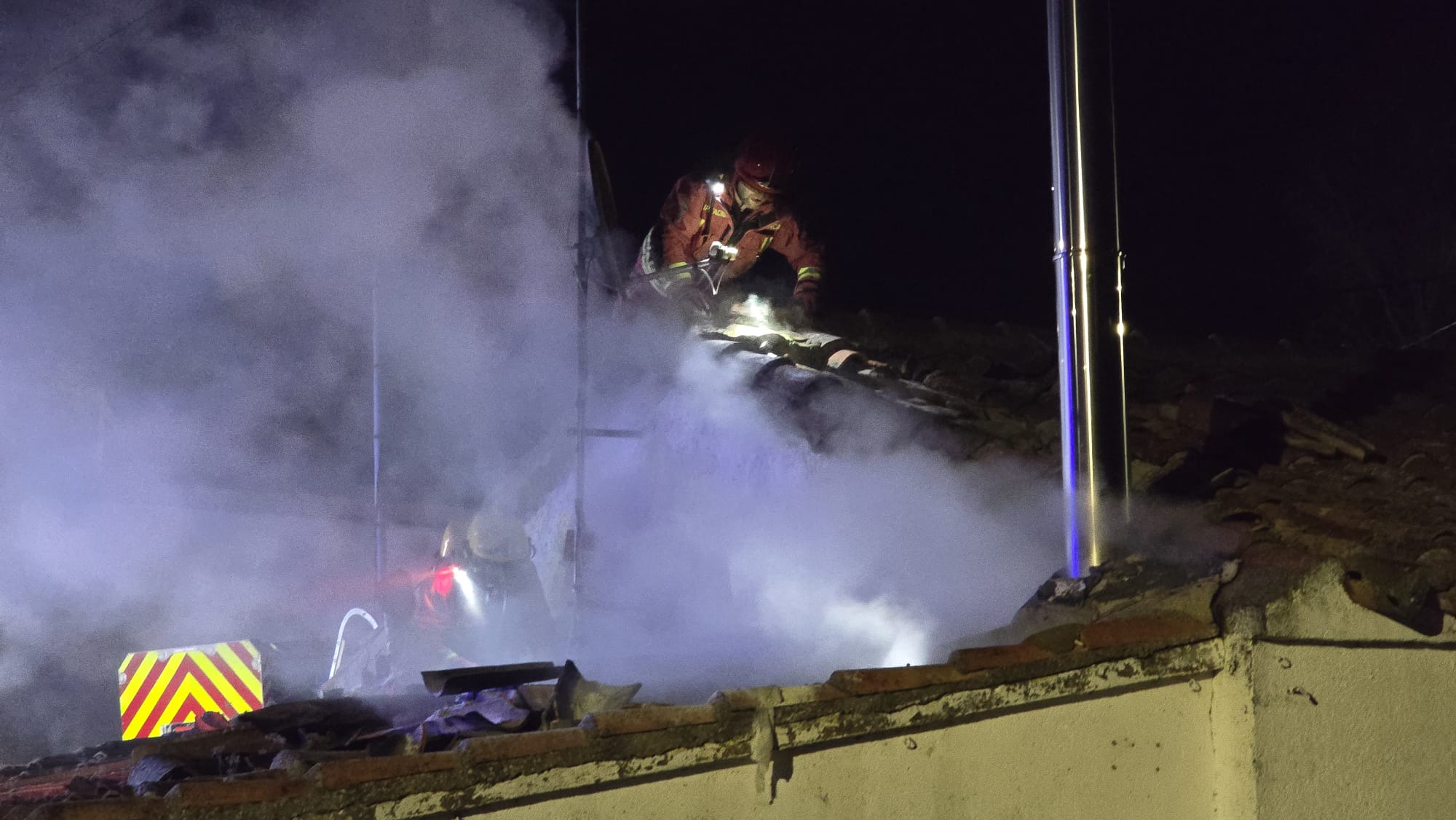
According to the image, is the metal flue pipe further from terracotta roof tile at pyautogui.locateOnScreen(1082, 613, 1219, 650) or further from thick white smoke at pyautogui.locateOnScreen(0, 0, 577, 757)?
terracotta roof tile at pyautogui.locateOnScreen(1082, 613, 1219, 650)

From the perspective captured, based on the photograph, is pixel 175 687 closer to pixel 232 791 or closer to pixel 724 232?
pixel 724 232

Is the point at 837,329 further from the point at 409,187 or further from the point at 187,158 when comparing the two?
the point at 187,158

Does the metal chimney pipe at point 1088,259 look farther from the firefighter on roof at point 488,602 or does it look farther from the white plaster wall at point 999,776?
the firefighter on roof at point 488,602

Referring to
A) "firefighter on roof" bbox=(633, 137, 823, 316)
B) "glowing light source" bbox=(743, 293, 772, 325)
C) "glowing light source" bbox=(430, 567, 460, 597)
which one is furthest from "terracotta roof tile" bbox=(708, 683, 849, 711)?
"firefighter on roof" bbox=(633, 137, 823, 316)

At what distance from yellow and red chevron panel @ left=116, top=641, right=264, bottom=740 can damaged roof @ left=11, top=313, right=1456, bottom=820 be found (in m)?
4.53

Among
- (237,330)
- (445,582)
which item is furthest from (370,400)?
(445,582)

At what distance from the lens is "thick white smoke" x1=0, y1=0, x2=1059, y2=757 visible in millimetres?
5688

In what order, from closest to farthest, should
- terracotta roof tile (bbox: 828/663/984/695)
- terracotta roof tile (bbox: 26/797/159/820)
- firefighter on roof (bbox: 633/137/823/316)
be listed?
terracotta roof tile (bbox: 26/797/159/820)
terracotta roof tile (bbox: 828/663/984/695)
firefighter on roof (bbox: 633/137/823/316)

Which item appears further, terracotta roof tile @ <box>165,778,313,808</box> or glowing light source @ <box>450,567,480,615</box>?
glowing light source @ <box>450,567,480,615</box>

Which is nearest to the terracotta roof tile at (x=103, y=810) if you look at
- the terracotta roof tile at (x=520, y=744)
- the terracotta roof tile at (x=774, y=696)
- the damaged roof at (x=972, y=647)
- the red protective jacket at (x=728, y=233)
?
the damaged roof at (x=972, y=647)

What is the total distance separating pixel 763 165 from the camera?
9109 mm

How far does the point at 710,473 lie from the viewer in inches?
278

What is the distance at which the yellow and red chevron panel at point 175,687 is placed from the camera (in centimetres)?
808

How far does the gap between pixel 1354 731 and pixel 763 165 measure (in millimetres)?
6506
